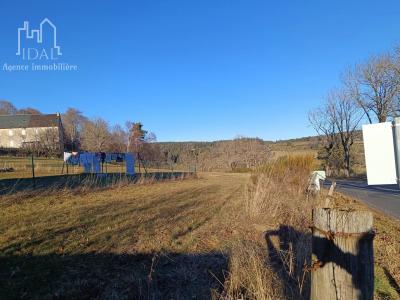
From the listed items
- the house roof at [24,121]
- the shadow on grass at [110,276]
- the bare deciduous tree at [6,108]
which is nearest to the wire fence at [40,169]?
the shadow on grass at [110,276]

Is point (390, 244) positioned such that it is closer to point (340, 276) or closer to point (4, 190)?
point (340, 276)

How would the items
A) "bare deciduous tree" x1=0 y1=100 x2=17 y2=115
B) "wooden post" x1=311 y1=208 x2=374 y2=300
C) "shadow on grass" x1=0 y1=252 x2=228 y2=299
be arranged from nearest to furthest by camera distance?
"wooden post" x1=311 y1=208 x2=374 y2=300
"shadow on grass" x1=0 y1=252 x2=228 y2=299
"bare deciduous tree" x1=0 y1=100 x2=17 y2=115

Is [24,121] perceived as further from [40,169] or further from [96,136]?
[40,169]

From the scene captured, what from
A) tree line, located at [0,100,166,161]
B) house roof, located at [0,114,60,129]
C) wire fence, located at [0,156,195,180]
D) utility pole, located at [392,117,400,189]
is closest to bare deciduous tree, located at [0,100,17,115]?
house roof, located at [0,114,60,129]

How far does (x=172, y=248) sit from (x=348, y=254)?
4.69 meters

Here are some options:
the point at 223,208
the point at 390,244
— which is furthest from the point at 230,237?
the point at 223,208

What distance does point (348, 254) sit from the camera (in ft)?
6.38

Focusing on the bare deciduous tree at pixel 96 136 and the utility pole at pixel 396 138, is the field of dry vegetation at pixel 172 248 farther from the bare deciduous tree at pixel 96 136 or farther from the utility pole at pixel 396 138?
the bare deciduous tree at pixel 96 136

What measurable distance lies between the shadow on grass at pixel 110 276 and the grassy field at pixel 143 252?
0.01 meters

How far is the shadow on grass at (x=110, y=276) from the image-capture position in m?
4.39

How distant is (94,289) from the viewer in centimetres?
453

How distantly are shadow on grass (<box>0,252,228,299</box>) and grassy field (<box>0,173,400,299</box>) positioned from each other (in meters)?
0.01

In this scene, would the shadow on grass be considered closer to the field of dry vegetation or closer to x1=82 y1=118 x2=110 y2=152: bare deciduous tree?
the field of dry vegetation

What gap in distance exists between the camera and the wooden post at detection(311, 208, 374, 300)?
1937 millimetres
